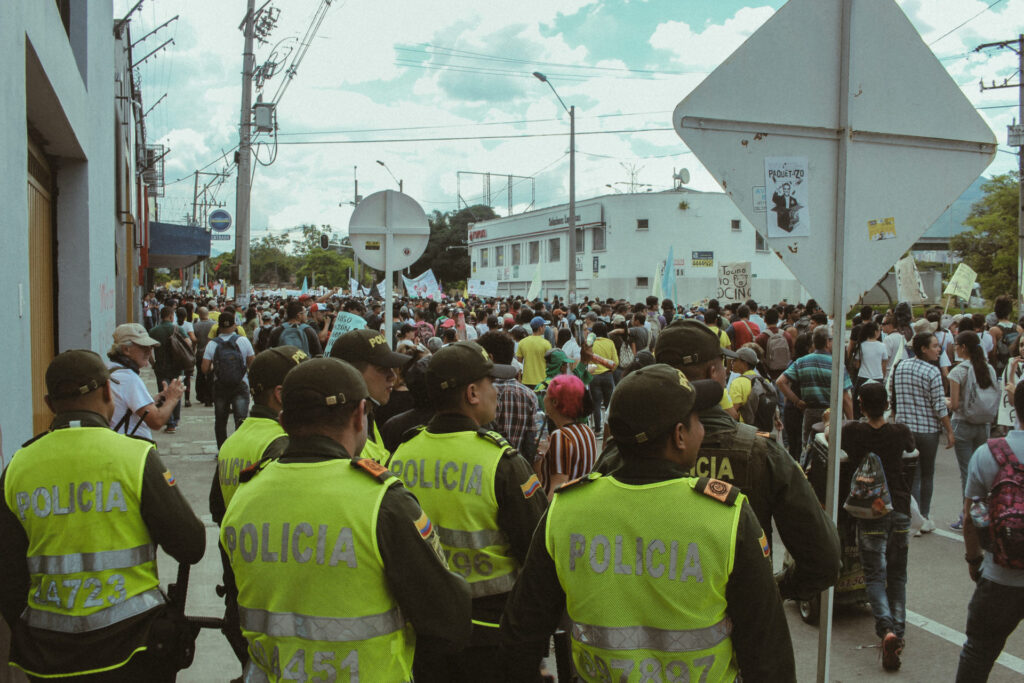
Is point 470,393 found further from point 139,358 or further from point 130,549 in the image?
point 139,358

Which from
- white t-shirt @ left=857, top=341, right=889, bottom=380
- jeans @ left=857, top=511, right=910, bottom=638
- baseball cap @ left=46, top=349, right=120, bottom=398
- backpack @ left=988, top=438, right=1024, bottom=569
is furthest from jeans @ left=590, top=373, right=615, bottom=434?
baseball cap @ left=46, top=349, right=120, bottom=398

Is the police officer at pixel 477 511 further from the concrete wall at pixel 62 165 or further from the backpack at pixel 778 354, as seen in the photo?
the backpack at pixel 778 354

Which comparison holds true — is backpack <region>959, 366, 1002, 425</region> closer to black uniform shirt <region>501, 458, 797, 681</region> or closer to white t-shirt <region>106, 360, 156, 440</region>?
black uniform shirt <region>501, 458, 797, 681</region>

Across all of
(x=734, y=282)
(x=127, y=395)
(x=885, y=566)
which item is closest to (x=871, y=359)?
(x=885, y=566)

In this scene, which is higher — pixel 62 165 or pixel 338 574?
pixel 62 165

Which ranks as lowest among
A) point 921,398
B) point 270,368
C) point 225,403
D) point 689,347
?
point 225,403

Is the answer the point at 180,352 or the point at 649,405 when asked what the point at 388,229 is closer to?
the point at 649,405

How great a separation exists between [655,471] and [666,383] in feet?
0.85

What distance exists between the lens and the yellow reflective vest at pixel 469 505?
3340 millimetres

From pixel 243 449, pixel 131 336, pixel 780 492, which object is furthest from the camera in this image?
pixel 131 336

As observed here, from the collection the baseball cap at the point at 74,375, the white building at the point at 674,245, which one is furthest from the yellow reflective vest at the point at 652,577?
the white building at the point at 674,245

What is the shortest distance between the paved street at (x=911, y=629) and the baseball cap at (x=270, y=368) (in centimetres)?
210

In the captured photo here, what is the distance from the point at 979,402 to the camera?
313 inches

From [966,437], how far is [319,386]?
761 cm
